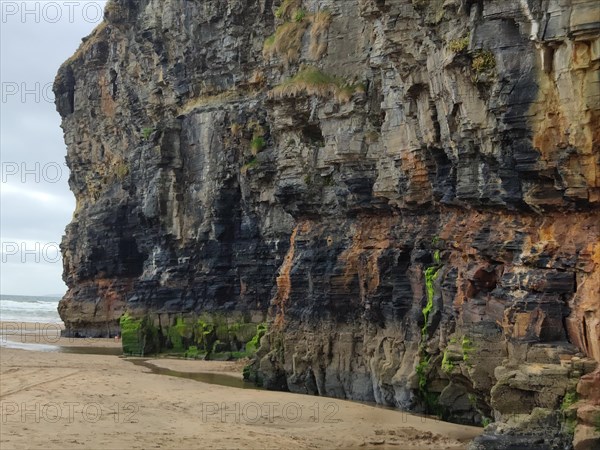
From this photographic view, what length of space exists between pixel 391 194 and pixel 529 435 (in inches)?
473

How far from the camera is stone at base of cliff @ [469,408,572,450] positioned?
14.9 m

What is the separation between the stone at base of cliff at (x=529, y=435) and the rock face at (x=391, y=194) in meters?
0.04

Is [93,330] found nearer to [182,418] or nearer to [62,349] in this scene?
[62,349]

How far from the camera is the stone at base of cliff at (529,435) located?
14859 millimetres

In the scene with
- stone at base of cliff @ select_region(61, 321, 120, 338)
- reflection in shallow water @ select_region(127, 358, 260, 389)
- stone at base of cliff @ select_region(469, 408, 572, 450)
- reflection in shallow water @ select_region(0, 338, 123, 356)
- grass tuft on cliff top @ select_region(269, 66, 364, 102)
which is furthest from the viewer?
stone at base of cliff @ select_region(61, 321, 120, 338)

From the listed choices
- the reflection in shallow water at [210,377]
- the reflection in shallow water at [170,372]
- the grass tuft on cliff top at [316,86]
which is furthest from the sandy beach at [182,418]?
the grass tuft on cliff top at [316,86]

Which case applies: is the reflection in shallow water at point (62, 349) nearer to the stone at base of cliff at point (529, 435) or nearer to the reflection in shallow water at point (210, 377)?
the reflection in shallow water at point (210, 377)

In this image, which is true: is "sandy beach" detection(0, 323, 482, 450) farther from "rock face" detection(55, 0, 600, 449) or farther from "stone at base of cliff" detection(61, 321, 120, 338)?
"stone at base of cliff" detection(61, 321, 120, 338)

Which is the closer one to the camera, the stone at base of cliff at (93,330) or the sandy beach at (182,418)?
the sandy beach at (182,418)

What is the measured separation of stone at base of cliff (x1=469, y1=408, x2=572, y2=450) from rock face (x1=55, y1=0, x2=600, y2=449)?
4cm

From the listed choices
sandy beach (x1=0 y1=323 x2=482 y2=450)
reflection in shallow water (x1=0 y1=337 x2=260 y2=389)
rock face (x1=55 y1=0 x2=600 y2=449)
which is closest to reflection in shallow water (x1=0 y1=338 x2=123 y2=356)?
reflection in shallow water (x1=0 y1=337 x2=260 y2=389)

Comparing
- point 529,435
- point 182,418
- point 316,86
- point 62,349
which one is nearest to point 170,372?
point 316,86

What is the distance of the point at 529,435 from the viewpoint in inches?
600

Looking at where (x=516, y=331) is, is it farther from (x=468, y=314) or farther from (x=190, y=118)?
(x=190, y=118)
